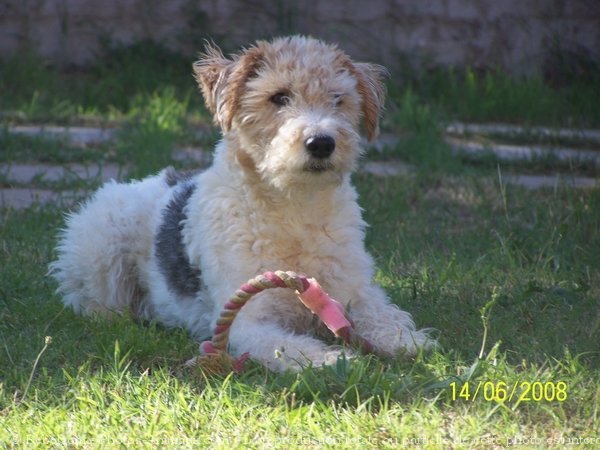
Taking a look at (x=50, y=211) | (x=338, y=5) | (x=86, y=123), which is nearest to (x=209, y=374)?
(x=50, y=211)

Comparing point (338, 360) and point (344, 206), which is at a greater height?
point (344, 206)

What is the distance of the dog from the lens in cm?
443

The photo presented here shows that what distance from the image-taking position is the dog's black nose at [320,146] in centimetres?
437

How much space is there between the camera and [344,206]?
4.84m

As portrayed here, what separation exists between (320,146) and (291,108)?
0.80ft

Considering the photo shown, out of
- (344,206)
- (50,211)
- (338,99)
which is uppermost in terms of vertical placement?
(338,99)

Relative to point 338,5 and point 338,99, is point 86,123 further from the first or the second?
point 338,99

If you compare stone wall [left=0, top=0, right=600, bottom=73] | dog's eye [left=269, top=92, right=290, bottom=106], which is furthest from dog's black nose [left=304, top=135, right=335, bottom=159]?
stone wall [left=0, top=0, right=600, bottom=73]

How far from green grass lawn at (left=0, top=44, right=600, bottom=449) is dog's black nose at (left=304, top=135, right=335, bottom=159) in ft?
2.73

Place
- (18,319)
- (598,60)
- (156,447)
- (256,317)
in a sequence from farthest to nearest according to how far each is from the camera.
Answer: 1. (598,60)
2. (18,319)
3. (256,317)
4. (156,447)

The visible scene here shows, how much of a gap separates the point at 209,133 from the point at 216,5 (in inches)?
86.8

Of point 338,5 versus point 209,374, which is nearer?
point 209,374

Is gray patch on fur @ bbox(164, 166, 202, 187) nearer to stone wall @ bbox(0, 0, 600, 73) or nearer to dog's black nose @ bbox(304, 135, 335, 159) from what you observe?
dog's black nose @ bbox(304, 135, 335, 159)
